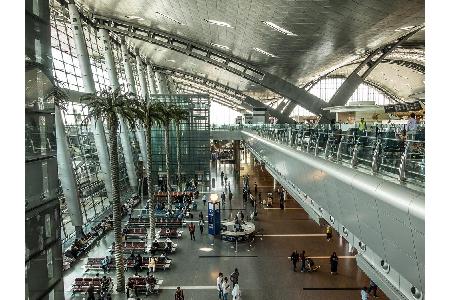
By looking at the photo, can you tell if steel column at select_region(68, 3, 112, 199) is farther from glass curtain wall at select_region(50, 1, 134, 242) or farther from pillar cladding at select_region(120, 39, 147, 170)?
pillar cladding at select_region(120, 39, 147, 170)

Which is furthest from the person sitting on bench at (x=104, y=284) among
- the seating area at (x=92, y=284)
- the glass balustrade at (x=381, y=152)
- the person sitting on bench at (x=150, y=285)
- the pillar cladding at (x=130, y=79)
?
the pillar cladding at (x=130, y=79)

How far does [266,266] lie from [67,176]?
11.8 metres

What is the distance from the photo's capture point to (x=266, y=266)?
61.6 ft

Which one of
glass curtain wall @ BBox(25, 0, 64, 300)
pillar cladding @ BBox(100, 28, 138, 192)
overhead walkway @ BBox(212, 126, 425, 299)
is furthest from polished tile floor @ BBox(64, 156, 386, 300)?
pillar cladding @ BBox(100, 28, 138, 192)

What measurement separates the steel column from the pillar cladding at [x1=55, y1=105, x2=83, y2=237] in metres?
3.77

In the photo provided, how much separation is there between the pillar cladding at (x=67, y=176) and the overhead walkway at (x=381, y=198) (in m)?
15.7

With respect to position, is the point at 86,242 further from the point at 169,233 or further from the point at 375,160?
the point at 375,160

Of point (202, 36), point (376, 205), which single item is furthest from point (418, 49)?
point (376, 205)

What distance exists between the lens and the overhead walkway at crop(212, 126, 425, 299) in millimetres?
4980

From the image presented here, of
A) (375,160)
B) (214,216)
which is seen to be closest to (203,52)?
(214,216)

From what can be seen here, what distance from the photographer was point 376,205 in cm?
590

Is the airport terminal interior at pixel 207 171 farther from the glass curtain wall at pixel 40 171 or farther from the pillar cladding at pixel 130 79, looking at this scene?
the pillar cladding at pixel 130 79
